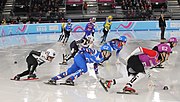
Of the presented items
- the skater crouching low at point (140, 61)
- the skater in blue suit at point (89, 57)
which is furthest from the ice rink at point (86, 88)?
the skater in blue suit at point (89, 57)

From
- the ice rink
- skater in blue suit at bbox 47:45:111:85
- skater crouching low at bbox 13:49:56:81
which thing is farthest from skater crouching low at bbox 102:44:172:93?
skater crouching low at bbox 13:49:56:81

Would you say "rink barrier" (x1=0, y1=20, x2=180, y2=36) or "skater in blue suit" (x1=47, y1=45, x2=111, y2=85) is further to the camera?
"rink barrier" (x1=0, y1=20, x2=180, y2=36)

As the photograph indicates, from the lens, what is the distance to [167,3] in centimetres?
2723

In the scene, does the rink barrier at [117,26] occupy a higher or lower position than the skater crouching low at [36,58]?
lower

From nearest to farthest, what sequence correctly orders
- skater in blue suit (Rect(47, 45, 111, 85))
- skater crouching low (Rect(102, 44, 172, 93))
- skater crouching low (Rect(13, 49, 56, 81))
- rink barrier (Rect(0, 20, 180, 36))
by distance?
skater crouching low (Rect(102, 44, 172, 93)), skater in blue suit (Rect(47, 45, 111, 85)), skater crouching low (Rect(13, 49, 56, 81)), rink barrier (Rect(0, 20, 180, 36))

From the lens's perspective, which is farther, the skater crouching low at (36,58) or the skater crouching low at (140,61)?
the skater crouching low at (36,58)

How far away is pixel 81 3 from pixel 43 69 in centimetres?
1918

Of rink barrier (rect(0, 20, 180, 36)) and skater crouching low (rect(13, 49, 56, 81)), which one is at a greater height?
skater crouching low (rect(13, 49, 56, 81))

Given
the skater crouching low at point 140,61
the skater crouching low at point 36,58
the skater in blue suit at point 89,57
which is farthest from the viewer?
the skater crouching low at point 36,58

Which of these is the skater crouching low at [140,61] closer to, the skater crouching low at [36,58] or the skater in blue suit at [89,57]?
the skater in blue suit at [89,57]

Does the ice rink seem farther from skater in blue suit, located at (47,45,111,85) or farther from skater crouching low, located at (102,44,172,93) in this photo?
skater in blue suit, located at (47,45,111,85)

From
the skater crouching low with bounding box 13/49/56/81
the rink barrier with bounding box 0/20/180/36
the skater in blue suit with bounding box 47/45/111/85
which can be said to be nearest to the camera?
the skater in blue suit with bounding box 47/45/111/85

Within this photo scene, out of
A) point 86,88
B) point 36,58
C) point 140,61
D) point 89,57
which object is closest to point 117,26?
point 36,58

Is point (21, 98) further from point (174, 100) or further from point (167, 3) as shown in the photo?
point (167, 3)
